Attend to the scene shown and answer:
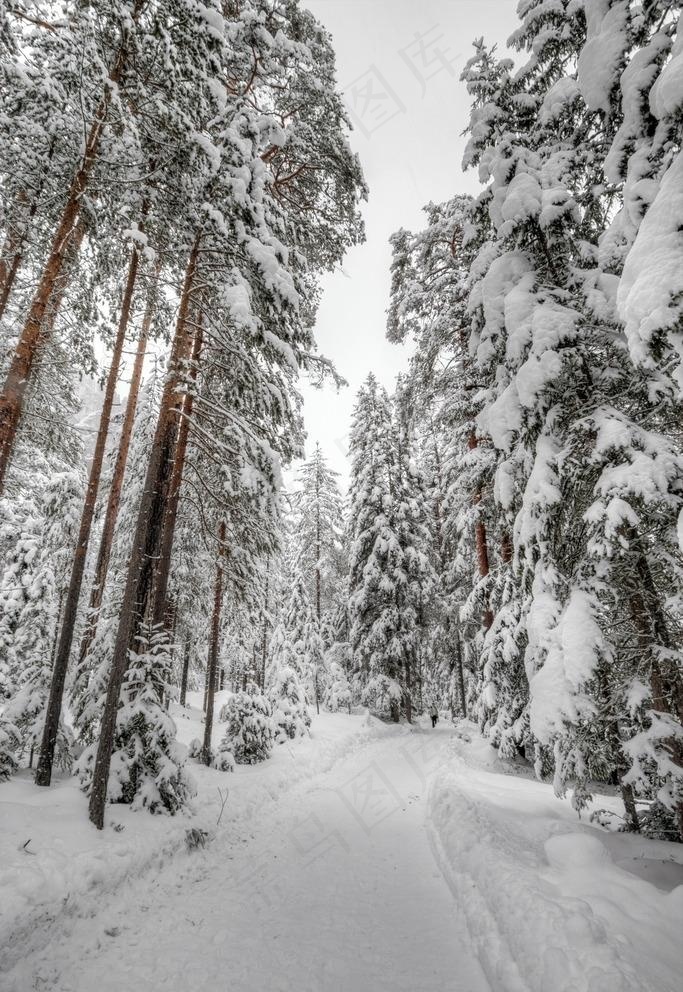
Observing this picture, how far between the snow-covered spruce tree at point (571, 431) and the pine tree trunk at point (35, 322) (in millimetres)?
6299

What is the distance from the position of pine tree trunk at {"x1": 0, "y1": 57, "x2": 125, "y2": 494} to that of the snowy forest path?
5.88 m

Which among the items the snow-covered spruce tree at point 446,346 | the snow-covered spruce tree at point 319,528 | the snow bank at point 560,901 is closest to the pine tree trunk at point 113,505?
the snow-covered spruce tree at point 446,346

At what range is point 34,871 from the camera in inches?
163

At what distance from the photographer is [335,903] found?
16.7 ft

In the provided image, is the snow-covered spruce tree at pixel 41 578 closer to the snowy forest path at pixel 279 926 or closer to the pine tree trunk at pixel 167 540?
the pine tree trunk at pixel 167 540

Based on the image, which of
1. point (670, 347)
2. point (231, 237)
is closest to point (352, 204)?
point (231, 237)

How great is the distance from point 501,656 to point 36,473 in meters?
17.7

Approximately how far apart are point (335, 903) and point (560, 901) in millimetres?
2780

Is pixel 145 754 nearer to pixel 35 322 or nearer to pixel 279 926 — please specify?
pixel 279 926

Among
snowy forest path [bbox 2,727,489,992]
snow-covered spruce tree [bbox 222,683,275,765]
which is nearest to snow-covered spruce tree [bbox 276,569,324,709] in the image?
snow-covered spruce tree [bbox 222,683,275,765]

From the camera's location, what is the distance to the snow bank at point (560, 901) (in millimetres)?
3002

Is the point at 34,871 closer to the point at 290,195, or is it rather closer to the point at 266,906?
the point at 266,906

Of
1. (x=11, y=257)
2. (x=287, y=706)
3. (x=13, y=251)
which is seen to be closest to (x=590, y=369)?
(x=11, y=257)

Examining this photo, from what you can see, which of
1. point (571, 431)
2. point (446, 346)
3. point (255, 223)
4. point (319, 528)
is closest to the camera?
point (571, 431)
